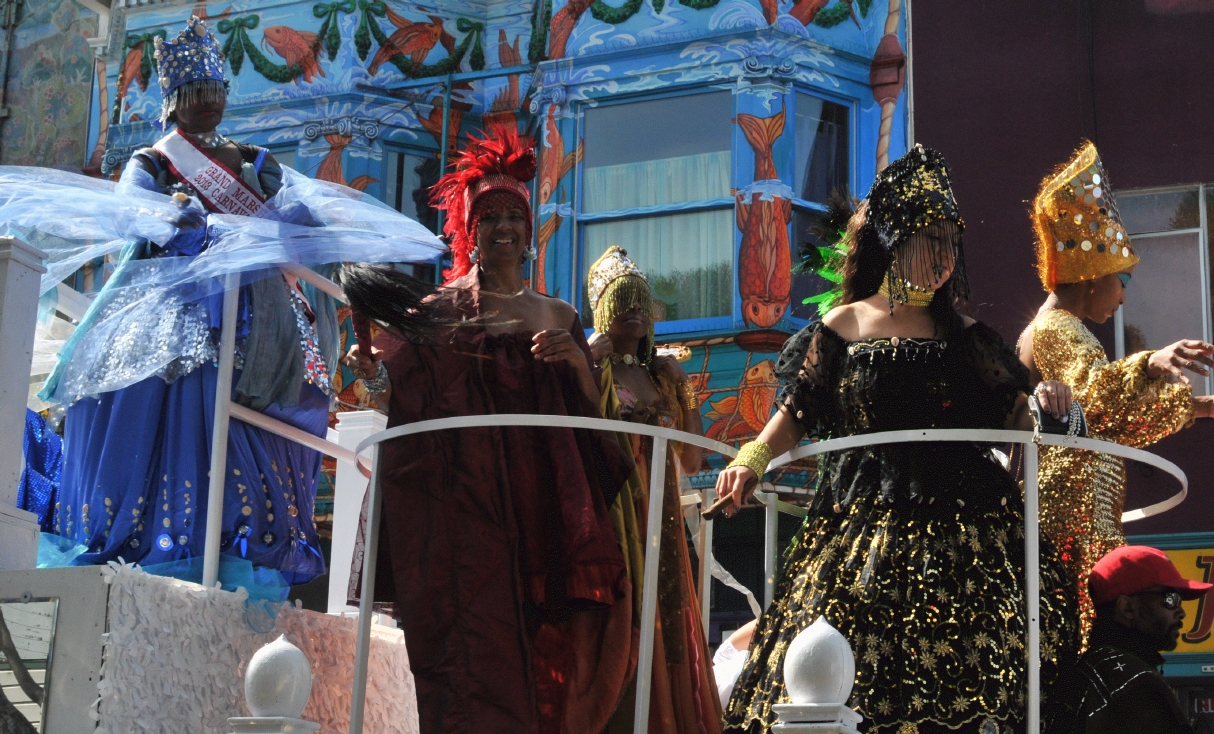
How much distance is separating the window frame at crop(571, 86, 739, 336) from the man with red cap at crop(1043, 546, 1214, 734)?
26.3 ft

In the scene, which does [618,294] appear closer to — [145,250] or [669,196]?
[145,250]

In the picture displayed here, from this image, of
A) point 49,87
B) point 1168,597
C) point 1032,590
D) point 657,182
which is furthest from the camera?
point 49,87

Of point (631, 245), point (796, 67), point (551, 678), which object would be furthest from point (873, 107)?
point (551, 678)

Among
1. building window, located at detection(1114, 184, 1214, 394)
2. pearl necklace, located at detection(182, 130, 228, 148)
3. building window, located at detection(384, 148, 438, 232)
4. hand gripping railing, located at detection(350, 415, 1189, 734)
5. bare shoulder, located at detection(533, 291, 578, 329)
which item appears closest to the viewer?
hand gripping railing, located at detection(350, 415, 1189, 734)

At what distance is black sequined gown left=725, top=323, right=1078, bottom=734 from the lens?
3.48 meters

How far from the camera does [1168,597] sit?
369 cm

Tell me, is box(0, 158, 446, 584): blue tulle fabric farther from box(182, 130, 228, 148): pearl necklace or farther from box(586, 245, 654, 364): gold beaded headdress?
box(586, 245, 654, 364): gold beaded headdress

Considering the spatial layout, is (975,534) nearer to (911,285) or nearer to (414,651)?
(911,285)

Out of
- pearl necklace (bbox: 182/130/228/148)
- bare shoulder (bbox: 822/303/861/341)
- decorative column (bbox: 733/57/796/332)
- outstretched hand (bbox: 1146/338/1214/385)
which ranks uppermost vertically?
decorative column (bbox: 733/57/796/332)

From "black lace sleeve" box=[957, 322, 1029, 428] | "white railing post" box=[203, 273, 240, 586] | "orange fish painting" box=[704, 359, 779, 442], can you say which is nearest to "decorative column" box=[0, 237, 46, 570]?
"white railing post" box=[203, 273, 240, 586]

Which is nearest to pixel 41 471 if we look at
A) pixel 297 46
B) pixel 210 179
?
pixel 210 179

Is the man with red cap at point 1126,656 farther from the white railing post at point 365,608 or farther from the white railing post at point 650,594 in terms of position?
the white railing post at point 365,608

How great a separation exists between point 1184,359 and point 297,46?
10416mm

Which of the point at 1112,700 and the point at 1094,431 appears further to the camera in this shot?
the point at 1094,431
